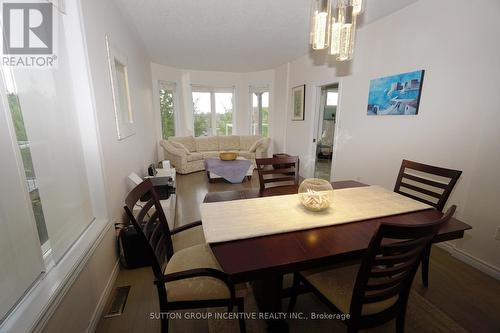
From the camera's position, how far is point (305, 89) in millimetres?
4512

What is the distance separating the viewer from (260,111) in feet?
21.4

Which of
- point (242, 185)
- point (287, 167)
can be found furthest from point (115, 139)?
→ point (242, 185)

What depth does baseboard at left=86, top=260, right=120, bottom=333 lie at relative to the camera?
136cm

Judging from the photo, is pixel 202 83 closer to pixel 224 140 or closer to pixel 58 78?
pixel 224 140

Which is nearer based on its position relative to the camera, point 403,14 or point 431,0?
point 431,0

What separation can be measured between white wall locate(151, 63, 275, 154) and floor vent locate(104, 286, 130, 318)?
4.50 meters

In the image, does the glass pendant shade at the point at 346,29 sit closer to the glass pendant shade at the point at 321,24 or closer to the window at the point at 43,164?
the glass pendant shade at the point at 321,24

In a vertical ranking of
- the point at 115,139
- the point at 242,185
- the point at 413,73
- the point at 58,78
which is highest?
the point at 413,73

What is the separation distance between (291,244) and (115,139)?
1.91 m

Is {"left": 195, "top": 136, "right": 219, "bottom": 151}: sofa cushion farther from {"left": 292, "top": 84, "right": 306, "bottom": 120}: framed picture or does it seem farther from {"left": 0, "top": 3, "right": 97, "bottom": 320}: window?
{"left": 0, "top": 3, "right": 97, "bottom": 320}: window

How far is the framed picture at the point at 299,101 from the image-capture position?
15.0 feet

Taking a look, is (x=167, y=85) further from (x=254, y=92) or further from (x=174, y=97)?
(x=254, y=92)

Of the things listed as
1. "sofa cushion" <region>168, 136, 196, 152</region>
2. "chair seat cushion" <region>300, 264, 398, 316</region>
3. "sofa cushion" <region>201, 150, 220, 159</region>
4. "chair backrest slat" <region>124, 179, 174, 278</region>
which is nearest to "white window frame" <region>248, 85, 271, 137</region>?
"sofa cushion" <region>201, 150, 220, 159</region>

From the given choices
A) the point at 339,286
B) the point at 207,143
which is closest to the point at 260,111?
the point at 207,143
